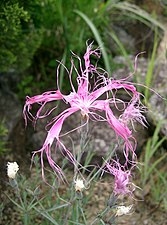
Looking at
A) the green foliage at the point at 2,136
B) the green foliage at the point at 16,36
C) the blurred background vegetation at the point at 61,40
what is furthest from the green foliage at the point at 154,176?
the green foliage at the point at 16,36

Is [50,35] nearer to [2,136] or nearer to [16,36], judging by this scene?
[16,36]

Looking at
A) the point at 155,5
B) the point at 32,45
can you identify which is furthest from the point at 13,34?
the point at 155,5

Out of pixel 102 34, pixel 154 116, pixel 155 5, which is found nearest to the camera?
pixel 154 116

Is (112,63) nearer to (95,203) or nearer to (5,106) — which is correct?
(5,106)

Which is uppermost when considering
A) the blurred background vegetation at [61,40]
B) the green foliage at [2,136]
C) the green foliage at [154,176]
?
the blurred background vegetation at [61,40]

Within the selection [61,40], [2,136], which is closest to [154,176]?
[2,136]

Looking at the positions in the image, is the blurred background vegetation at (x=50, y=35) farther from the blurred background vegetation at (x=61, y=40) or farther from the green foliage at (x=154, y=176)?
the green foliage at (x=154, y=176)

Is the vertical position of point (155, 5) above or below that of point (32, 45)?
above

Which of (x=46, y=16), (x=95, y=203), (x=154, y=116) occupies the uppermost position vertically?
(x=46, y=16)

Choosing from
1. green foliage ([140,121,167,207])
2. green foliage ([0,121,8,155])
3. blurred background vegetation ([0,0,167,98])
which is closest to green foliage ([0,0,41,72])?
blurred background vegetation ([0,0,167,98])

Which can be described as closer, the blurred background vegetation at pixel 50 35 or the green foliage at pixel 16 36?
the green foliage at pixel 16 36

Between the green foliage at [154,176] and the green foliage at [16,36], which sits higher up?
the green foliage at [16,36]
